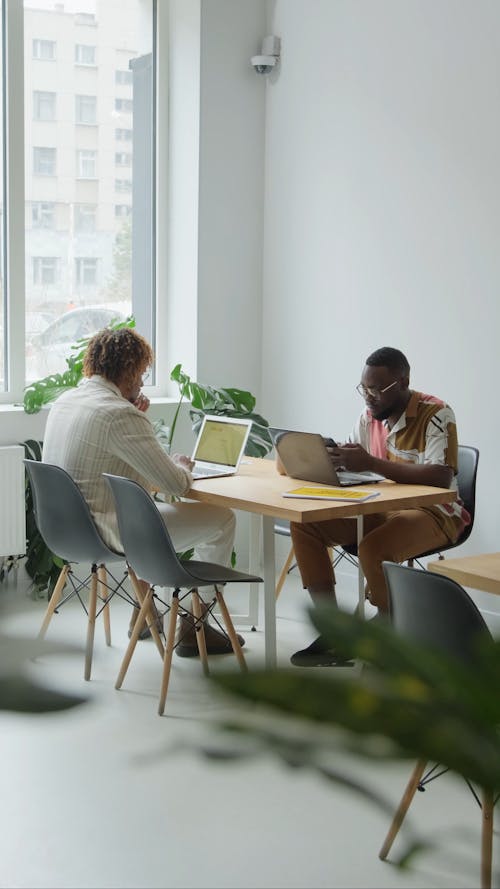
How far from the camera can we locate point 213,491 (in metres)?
3.39

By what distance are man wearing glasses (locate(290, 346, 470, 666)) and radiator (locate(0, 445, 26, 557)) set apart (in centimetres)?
141

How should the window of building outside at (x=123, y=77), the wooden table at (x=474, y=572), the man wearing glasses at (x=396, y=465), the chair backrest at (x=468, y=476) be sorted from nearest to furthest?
the wooden table at (x=474, y=572) < the man wearing glasses at (x=396, y=465) < the chair backrest at (x=468, y=476) < the window of building outside at (x=123, y=77)

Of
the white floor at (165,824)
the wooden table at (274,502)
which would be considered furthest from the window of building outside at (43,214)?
the white floor at (165,824)

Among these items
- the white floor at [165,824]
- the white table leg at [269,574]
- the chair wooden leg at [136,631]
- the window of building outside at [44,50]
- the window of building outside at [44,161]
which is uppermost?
the window of building outside at [44,50]

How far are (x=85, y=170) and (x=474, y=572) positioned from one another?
11.7 feet

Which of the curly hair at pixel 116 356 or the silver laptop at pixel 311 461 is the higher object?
the curly hair at pixel 116 356

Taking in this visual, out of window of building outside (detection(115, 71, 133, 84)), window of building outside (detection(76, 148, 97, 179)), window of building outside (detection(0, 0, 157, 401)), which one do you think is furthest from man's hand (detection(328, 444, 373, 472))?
window of building outside (detection(115, 71, 133, 84))

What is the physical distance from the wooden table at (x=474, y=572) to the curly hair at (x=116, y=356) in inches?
60.8

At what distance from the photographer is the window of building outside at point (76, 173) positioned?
16.1 feet

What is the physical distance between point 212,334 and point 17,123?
4.53 ft

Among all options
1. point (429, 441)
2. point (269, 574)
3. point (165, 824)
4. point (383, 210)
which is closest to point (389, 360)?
point (429, 441)

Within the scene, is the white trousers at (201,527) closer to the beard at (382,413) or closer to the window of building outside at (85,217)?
the beard at (382,413)

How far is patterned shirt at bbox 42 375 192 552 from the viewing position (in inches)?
132

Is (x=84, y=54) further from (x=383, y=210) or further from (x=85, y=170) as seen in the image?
(x=383, y=210)
